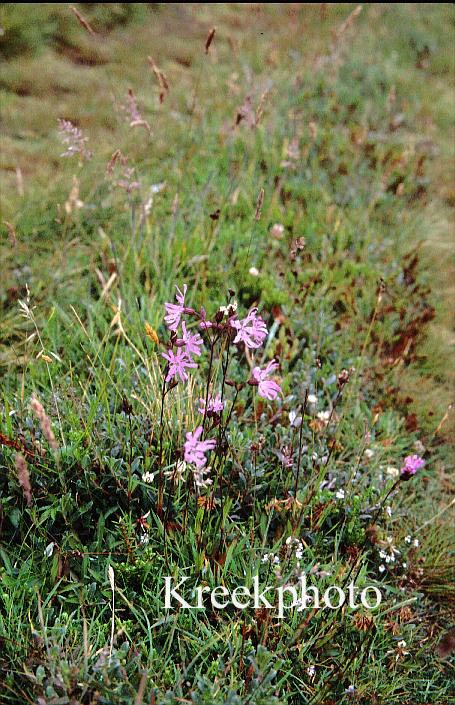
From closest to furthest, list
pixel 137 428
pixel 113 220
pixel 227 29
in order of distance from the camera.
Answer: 1. pixel 137 428
2. pixel 113 220
3. pixel 227 29

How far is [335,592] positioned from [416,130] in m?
4.33

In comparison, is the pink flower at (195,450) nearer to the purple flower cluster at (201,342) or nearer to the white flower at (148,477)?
the purple flower cluster at (201,342)

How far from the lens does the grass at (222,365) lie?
194 cm

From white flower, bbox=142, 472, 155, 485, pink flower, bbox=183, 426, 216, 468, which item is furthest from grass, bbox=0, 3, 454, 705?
pink flower, bbox=183, 426, 216, 468

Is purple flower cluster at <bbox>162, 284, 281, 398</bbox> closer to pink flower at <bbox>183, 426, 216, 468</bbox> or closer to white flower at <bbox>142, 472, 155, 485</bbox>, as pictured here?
pink flower at <bbox>183, 426, 216, 468</bbox>

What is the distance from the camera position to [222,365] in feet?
6.66

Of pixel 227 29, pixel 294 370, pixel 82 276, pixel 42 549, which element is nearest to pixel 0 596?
pixel 42 549

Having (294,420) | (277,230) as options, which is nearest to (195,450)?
(294,420)

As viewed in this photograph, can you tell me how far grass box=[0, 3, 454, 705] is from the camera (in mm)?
1942

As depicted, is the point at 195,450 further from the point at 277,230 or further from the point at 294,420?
the point at 277,230

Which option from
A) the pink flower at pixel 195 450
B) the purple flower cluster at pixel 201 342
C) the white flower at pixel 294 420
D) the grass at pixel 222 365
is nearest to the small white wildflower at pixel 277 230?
the grass at pixel 222 365

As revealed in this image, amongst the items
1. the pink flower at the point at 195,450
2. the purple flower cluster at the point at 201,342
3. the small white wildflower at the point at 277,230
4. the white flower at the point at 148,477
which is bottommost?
the white flower at the point at 148,477

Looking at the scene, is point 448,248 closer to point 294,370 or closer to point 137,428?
point 294,370

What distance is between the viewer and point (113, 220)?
3686 mm
